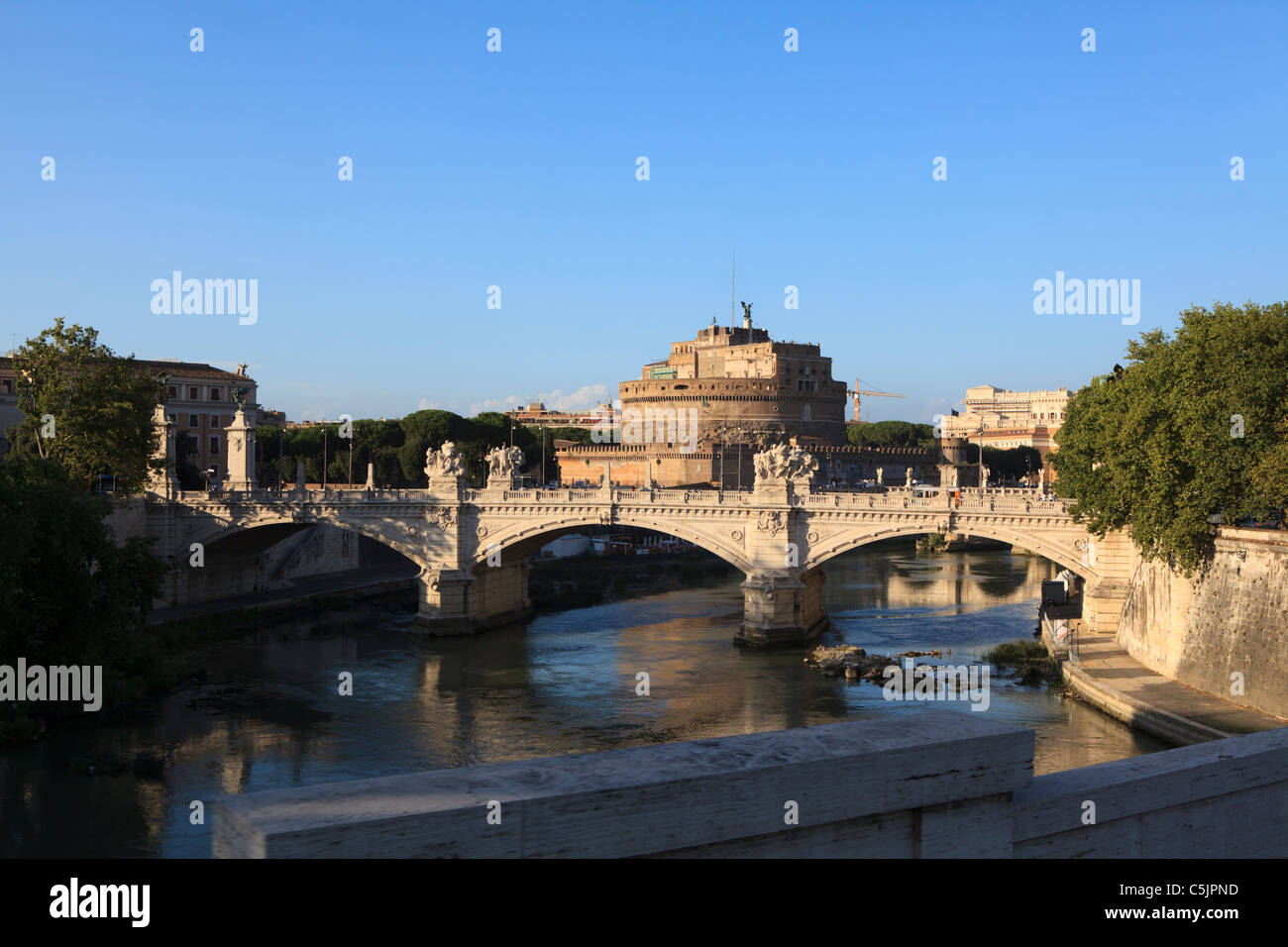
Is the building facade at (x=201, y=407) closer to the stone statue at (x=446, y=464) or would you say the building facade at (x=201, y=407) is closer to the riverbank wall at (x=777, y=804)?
the stone statue at (x=446, y=464)

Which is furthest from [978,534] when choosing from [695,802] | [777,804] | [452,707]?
[695,802]

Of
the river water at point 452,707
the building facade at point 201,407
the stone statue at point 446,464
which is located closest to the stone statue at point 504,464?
the stone statue at point 446,464

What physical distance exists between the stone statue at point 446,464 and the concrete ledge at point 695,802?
34147 mm

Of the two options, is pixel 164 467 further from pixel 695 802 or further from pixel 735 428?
pixel 735 428

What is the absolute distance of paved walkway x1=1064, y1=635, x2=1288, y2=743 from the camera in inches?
766

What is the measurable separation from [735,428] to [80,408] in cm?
5287

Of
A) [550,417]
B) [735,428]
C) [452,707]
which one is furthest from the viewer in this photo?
[550,417]

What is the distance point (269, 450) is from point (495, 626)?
1263 inches

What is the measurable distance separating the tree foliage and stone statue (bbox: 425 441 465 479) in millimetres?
19847

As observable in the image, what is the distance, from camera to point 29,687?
913 inches

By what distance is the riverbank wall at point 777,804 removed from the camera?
144 inches

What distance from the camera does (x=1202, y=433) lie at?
24.0m
